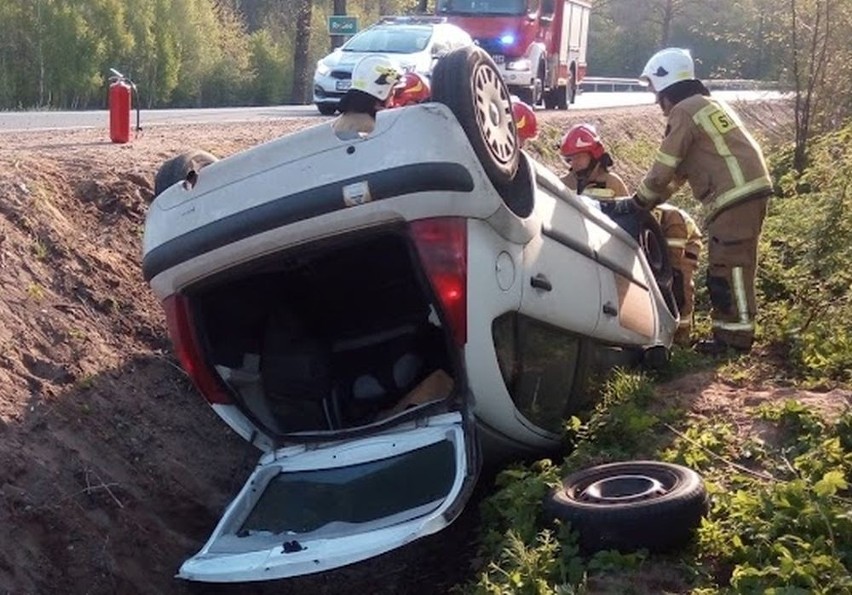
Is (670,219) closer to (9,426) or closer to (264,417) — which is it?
(264,417)

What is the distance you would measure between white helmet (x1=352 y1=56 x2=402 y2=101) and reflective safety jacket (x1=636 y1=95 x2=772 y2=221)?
1795 millimetres

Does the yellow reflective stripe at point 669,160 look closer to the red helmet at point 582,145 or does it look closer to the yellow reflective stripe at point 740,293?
the yellow reflective stripe at point 740,293

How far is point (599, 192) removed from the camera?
24.5 ft

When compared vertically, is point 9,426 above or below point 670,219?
below

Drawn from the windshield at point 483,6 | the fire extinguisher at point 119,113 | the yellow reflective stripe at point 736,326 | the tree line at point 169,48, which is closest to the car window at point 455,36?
the windshield at point 483,6

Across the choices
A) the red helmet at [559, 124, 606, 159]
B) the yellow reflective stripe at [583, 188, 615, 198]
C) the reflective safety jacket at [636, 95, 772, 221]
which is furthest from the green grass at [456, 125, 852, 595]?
the red helmet at [559, 124, 606, 159]

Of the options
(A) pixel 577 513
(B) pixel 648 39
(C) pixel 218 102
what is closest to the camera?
(A) pixel 577 513

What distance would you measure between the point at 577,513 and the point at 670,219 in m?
3.39

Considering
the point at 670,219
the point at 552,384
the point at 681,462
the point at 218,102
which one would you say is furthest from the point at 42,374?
the point at 218,102

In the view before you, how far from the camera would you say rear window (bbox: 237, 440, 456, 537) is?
472 centimetres

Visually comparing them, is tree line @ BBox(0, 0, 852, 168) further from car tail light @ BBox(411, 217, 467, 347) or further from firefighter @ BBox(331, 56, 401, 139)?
car tail light @ BBox(411, 217, 467, 347)

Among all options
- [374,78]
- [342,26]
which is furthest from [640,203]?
[342,26]

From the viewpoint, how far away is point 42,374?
5.68 metres

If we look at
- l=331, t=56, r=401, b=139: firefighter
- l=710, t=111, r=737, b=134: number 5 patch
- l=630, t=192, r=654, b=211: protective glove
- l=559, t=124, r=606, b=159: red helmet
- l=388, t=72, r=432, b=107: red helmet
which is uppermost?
l=331, t=56, r=401, b=139: firefighter
